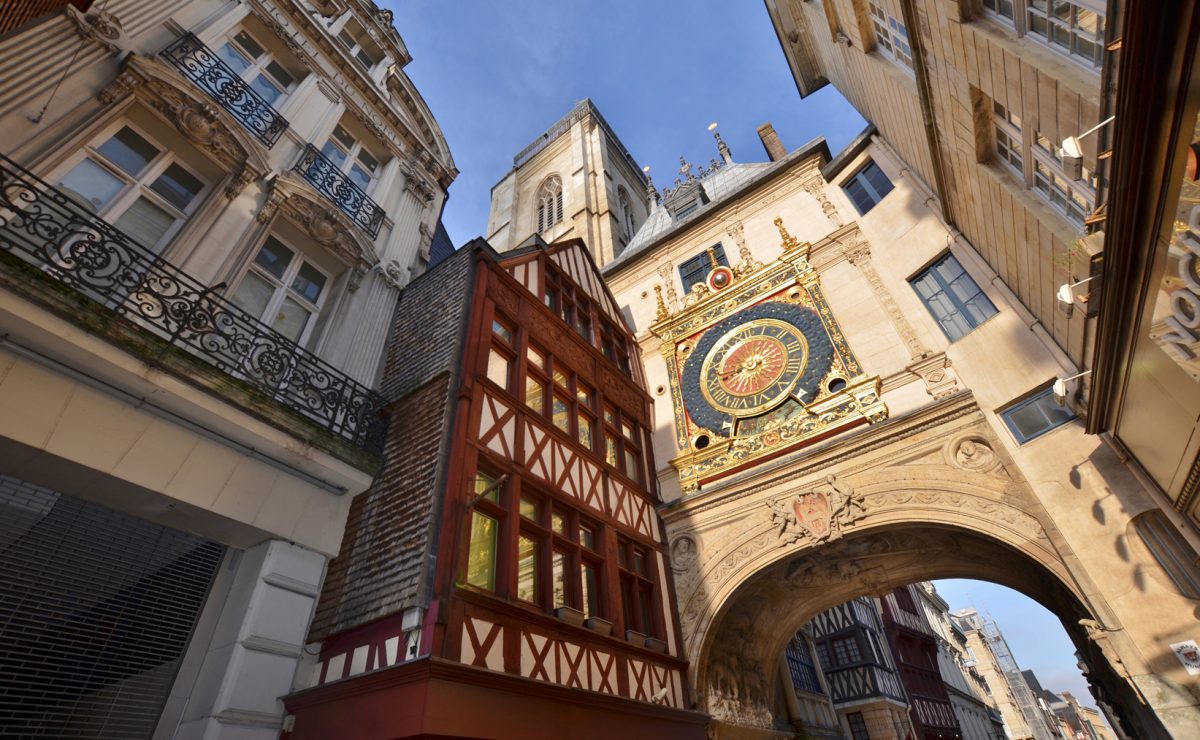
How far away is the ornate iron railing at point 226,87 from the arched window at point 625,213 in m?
20.5

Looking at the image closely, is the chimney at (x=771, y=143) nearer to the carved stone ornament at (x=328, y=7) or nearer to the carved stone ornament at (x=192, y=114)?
the carved stone ornament at (x=328, y=7)

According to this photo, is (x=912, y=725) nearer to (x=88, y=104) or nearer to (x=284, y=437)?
(x=284, y=437)

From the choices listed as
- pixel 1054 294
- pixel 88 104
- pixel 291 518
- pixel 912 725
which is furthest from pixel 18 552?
pixel 912 725

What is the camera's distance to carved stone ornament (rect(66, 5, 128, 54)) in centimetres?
658

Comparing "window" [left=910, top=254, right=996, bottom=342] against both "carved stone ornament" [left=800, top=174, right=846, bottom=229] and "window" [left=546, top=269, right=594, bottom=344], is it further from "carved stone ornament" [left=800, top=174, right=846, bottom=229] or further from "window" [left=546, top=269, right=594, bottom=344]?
"window" [left=546, top=269, right=594, bottom=344]

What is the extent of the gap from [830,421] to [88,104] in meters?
11.5

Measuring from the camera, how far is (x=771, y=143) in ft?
57.0

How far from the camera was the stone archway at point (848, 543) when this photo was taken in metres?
7.96

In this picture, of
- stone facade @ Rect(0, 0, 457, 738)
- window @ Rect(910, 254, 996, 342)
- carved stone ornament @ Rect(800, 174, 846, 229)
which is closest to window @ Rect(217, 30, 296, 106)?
stone facade @ Rect(0, 0, 457, 738)

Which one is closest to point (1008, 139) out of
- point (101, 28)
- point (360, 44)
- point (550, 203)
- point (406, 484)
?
point (406, 484)

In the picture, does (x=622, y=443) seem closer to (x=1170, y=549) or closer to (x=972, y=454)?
(x=972, y=454)

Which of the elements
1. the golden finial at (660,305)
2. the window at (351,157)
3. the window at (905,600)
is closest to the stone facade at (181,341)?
the window at (351,157)

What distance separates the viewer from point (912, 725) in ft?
63.0

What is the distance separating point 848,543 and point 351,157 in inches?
463
